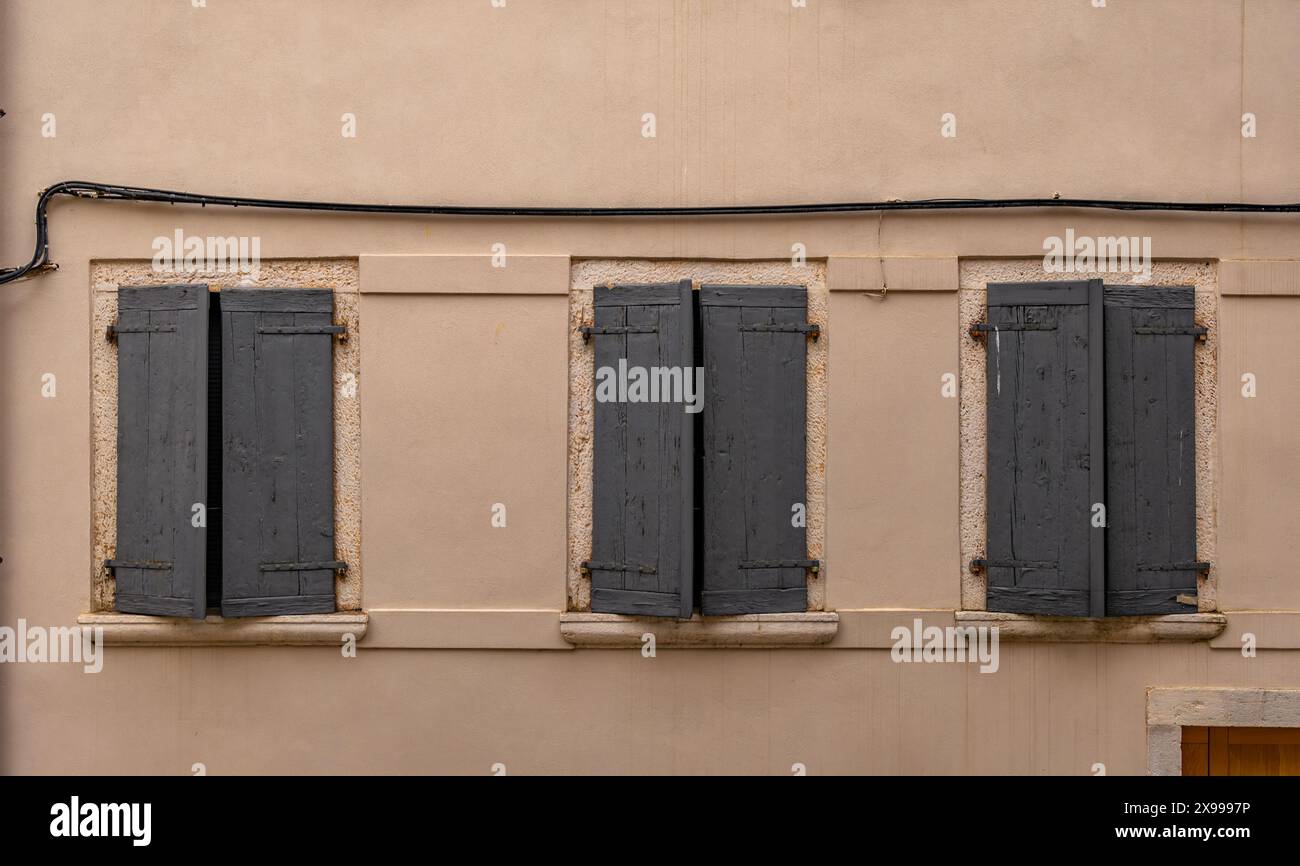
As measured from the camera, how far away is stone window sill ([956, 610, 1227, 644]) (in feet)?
15.1

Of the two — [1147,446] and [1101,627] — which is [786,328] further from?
[1101,627]

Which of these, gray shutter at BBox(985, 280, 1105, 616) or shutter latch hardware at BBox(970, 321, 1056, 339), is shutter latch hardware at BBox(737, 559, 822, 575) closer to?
gray shutter at BBox(985, 280, 1105, 616)

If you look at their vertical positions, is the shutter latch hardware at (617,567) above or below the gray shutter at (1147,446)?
below

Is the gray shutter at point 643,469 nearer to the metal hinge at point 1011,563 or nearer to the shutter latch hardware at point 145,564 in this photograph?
the metal hinge at point 1011,563

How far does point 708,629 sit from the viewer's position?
4605 mm

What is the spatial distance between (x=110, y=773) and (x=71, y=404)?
6.32ft

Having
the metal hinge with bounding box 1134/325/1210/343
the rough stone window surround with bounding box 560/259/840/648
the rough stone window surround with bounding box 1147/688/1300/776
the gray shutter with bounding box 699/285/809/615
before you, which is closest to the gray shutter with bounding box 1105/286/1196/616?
the metal hinge with bounding box 1134/325/1210/343

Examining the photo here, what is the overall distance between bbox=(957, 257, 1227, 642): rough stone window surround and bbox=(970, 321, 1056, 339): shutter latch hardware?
0.11 feet

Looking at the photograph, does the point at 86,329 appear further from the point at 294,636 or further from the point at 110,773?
the point at 110,773

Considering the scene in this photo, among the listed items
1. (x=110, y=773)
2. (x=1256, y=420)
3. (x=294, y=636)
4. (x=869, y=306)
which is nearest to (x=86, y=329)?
(x=294, y=636)

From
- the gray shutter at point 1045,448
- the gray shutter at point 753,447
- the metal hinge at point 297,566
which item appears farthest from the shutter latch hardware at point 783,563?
the metal hinge at point 297,566

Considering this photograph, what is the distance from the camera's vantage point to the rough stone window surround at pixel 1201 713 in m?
4.62

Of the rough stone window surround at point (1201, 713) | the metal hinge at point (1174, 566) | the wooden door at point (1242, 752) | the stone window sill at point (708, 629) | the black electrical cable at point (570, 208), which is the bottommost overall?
the wooden door at point (1242, 752)

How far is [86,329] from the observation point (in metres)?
4.59
